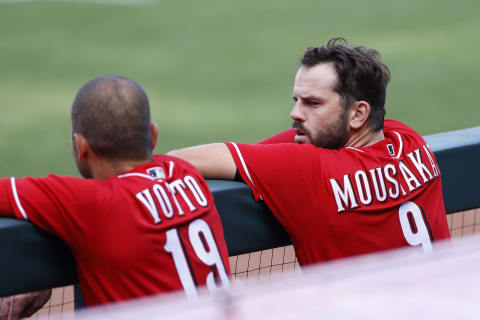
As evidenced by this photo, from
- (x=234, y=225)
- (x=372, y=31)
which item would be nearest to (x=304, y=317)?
(x=234, y=225)

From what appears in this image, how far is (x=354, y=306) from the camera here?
110 cm

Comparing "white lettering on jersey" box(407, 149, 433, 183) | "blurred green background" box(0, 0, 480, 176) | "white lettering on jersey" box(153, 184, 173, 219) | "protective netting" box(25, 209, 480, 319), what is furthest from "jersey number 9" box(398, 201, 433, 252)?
"blurred green background" box(0, 0, 480, 176)

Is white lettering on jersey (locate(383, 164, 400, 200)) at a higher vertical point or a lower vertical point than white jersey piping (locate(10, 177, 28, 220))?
lower

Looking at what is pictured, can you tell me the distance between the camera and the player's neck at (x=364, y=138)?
9.52 feet

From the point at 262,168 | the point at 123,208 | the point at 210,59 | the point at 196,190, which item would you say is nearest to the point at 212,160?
the point at 262,168

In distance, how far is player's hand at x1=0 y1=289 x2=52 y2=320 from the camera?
2445 millimetres

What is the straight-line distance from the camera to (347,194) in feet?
8.54

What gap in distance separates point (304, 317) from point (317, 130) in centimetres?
182

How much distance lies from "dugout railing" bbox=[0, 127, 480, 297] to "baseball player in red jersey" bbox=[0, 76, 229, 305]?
2.5 inches

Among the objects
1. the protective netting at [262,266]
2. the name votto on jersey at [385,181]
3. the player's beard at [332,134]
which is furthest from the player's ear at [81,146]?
the protective netting at [262,266]

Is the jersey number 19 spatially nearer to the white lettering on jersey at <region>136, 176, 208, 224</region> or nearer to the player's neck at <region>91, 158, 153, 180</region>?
the white lettering on jersey at <region>136, 176, 208, 224</region>

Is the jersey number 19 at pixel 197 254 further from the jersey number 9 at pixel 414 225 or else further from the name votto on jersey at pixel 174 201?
the jersey number 9 at pixel 414 225

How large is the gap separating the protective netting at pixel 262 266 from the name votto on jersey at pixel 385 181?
1135mm

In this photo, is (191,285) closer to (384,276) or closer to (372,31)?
(384,276)
